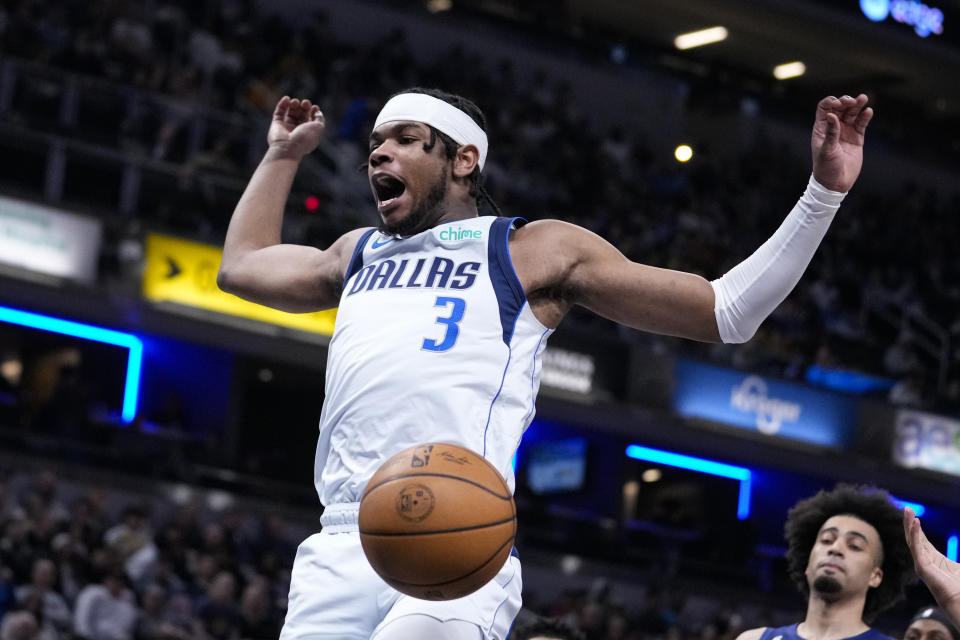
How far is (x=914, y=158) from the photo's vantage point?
27078 millimetres

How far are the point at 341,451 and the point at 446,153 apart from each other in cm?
94

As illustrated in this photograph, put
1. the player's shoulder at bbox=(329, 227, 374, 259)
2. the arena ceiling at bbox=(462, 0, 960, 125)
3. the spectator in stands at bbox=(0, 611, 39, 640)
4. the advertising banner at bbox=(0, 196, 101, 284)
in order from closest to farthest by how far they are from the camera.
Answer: the player's shoulder at bbox=(329, 227, 374, 259)
the spectator in stands at bbox=(0, 611, 39, 640)
the advertising banner at bbox=(0, 196, 101, 284)
the arena ceiling at bbox=(462, 0, 960, 125)

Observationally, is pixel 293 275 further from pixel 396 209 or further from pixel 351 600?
pixel 351 600

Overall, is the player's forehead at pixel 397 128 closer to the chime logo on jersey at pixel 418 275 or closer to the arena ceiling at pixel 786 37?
the chime logo on jersey at pixel 418 275

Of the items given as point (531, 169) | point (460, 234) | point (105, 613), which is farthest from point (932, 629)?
point (531, 169)

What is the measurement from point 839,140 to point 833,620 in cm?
238

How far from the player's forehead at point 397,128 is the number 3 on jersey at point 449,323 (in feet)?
1.80

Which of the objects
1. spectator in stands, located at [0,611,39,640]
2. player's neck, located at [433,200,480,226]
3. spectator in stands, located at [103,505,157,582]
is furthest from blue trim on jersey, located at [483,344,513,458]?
spectator in stands, located at [103,505,157,582]

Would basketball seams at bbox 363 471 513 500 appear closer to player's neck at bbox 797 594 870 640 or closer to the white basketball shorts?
the white basketball shorts

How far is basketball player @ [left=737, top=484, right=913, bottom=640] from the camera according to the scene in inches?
209

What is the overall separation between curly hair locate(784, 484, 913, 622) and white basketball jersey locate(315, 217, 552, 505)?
2561 mm

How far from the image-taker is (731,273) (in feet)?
12.0

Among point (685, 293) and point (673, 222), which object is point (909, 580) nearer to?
point (685, 293)

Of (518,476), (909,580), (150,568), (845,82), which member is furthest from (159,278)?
(845,82)
